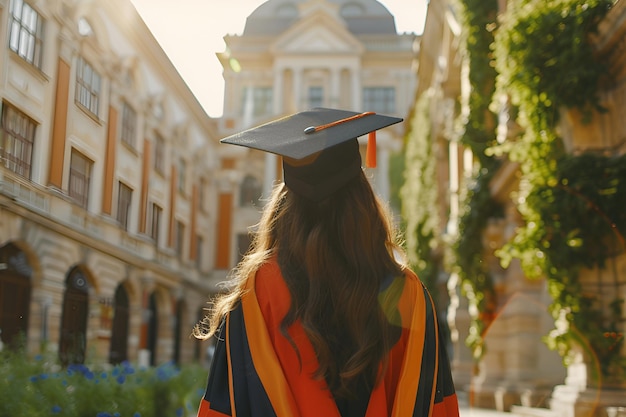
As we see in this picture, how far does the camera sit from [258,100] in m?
30.7

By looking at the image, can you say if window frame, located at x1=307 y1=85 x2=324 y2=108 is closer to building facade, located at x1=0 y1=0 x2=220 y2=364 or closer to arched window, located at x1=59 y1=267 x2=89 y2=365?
building facade, located at x1=0 y1=0 x2=220 y2=364

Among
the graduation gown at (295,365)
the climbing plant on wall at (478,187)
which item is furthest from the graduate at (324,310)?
the climbing plant on wall at (478,187)

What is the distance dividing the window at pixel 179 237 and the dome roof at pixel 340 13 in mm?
22089

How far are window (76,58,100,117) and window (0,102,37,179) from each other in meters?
0.85

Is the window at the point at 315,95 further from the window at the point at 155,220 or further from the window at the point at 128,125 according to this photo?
the window at the point at 128,125

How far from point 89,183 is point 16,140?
1107mm

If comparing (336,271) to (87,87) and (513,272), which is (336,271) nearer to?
(87,87)

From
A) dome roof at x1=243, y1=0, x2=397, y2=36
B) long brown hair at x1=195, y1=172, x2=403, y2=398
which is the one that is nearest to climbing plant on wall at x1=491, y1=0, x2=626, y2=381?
long brown hair at x1=195, y1=172, x2=403, y2=398

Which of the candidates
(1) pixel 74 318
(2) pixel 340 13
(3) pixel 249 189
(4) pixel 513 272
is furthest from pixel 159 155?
(2) pixel 340 13

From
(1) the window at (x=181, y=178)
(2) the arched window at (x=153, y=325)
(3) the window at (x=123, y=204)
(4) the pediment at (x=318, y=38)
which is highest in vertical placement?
(4) the pediment at (x=318, y=38)

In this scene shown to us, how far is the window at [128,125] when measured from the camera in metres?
5.53

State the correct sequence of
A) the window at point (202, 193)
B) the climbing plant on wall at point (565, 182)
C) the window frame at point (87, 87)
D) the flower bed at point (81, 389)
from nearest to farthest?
the flower bed at point (81, 389) → the window frame at point (87, 87) → the climbing plant on wall at point (565, 182) → the window at point (202, 193)

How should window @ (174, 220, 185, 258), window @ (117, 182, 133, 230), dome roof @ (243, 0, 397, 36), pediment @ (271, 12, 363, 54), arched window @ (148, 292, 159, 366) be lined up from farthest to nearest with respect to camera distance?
1. pediment @ (271, 12, 363, 54)
2. dome roof @ (243, 0, 397, 36)
3. window @ (174, 220, 185, 258)
4. arched window @ (148, 292, 159, 366)
5. window @ (117, 182, 133, 230)

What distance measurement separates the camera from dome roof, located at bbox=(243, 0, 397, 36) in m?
28.7
